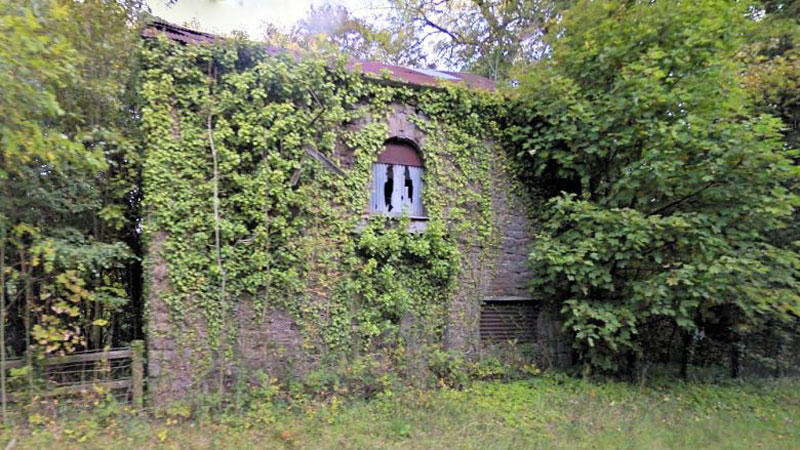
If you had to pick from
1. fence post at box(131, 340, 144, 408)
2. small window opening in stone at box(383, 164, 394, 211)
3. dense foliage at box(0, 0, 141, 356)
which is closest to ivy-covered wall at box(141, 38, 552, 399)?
fence post at box(131, 340, 144, 408)

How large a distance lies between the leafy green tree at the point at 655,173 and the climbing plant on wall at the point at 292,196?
1.66m

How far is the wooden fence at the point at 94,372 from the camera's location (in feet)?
16.3

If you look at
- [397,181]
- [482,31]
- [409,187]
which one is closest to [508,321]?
[409,187]

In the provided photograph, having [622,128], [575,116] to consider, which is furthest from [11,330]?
[622,128]

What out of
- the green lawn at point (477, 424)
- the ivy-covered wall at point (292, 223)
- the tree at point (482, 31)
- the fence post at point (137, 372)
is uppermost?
the tree at point (482, 31)

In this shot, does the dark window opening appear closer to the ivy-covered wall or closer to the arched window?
the arched window

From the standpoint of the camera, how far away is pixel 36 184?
193 inches

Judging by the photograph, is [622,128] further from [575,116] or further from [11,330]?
[11,330]

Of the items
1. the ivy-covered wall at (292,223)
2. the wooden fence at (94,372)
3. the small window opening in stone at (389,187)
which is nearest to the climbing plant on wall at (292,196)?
the ivy-covered wall at (292,223)

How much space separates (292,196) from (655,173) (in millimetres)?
5009

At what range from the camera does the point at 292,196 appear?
20.0ft

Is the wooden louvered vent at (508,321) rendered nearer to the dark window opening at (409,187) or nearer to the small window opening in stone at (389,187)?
the dark window opening at (409,187)

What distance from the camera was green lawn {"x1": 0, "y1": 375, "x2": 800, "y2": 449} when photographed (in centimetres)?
470

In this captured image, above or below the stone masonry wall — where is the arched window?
above
